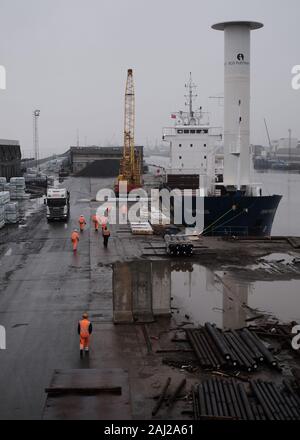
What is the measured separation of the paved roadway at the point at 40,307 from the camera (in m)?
9.52

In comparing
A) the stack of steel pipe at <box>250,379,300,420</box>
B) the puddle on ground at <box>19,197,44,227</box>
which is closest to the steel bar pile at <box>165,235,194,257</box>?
the stack of steel pipe at <box>250,379,300,420</box>

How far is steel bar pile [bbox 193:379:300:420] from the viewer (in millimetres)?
8195

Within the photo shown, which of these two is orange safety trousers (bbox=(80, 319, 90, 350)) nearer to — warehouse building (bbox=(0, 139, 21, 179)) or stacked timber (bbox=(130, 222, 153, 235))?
stacked timber (bbox=(130, 222, 153, 235))

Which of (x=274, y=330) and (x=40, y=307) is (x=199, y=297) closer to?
(x=274, y=330)

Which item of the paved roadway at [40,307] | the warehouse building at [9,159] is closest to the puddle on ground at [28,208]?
the paved roadway at [40,307]

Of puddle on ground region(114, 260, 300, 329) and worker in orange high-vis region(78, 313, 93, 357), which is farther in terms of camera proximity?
puddle on ground region(114, 260, 300, 329)

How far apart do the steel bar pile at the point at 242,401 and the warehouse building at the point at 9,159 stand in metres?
45.7

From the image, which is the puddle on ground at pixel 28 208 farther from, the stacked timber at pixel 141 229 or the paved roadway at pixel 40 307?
the paved roadway at pixel 40 307

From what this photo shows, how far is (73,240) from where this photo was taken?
873 inches

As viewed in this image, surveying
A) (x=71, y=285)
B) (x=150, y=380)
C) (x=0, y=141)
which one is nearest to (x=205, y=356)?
(x=150, y=380)

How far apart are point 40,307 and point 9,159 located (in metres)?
44.1

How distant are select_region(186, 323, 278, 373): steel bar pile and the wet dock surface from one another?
778 mm

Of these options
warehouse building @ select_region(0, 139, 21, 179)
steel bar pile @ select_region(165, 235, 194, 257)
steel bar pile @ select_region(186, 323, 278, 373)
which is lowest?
steel bar pile @ select_region(186, 323, 278, 373)
